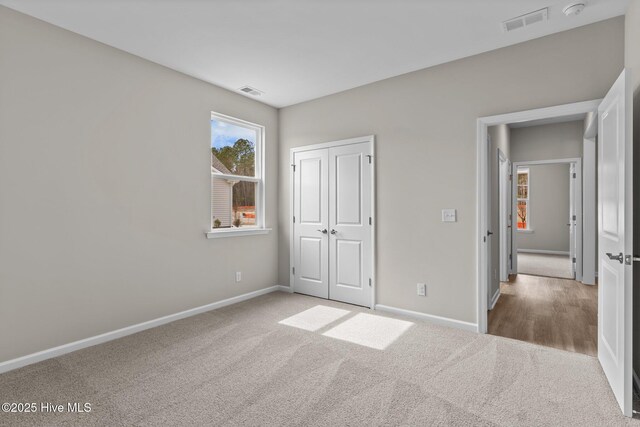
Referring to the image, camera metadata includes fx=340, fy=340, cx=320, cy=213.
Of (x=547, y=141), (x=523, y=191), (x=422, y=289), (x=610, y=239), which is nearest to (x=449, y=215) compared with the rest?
(x=422, y=289)

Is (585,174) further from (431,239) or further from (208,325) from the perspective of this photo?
(208,325)

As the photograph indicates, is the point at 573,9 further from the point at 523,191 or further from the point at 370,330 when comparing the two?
the point at 523,191

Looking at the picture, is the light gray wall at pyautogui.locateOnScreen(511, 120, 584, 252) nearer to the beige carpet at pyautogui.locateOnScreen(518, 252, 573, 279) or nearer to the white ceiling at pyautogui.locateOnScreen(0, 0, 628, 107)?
the beige carpet at pyautogui.locateOnScreen(518, 252, 573, 279)

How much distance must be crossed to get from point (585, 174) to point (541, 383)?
13.8ft

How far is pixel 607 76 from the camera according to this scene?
2.70 meters

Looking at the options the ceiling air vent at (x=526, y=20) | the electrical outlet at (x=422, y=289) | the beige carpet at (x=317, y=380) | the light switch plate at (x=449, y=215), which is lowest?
the beige carpet at (x=317, y=380)

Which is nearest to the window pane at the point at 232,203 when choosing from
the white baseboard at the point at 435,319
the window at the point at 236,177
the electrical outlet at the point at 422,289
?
the window at the point at 236,177

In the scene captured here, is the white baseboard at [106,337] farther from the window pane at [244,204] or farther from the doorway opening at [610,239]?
the doorway opening at [610,239]

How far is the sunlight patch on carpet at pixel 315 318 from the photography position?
3508mm

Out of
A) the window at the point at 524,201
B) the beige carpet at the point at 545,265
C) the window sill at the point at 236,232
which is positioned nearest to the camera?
the window sill at the point at 236,232

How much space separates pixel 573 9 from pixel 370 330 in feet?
10.2

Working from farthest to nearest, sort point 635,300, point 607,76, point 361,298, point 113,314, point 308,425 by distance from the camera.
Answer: point 361,298 → point 113,314 → point 607,76 → point 635,300 → point 308,425

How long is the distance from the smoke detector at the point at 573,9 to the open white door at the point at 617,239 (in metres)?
0.74

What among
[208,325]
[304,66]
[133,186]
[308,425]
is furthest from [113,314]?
[304,66]
